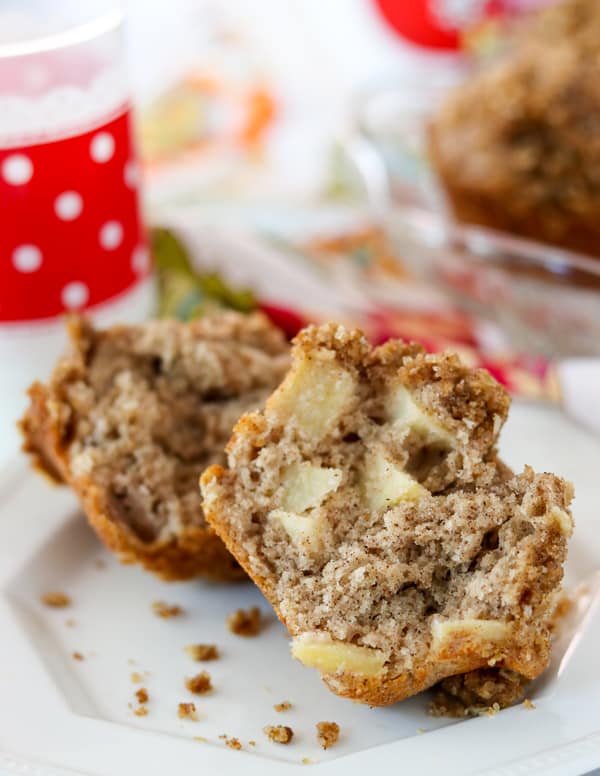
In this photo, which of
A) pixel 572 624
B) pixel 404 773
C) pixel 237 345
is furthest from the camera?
pixel 237 345

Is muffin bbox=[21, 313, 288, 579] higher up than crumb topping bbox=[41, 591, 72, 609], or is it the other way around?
muffin bbox=[21, 313, 288, 579]

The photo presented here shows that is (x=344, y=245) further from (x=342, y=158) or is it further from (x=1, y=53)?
(x=1, y=53)

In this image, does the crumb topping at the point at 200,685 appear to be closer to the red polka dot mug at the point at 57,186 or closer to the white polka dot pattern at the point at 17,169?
the red polka dot mug at the point at 57,186

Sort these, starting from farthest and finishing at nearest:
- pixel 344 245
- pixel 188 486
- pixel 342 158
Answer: pixel 342 158 < pixel 344 245 < pixel 188 486

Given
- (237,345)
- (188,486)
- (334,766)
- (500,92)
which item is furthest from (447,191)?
(334,766)

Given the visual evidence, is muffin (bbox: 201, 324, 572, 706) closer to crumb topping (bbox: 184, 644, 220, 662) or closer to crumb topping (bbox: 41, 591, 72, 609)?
crumb topping (bbox: 184, 644, 220, 662)

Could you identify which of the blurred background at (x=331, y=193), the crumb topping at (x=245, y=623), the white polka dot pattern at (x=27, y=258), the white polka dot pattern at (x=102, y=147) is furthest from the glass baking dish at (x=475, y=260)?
the crumb topping at (x=245, y=623)

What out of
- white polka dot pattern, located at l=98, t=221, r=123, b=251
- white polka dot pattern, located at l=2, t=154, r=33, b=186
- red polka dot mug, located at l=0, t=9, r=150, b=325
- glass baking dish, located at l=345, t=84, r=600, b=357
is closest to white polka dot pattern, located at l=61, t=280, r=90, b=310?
red polka dot mug, located at l=0, t=9, r=150, b=325
